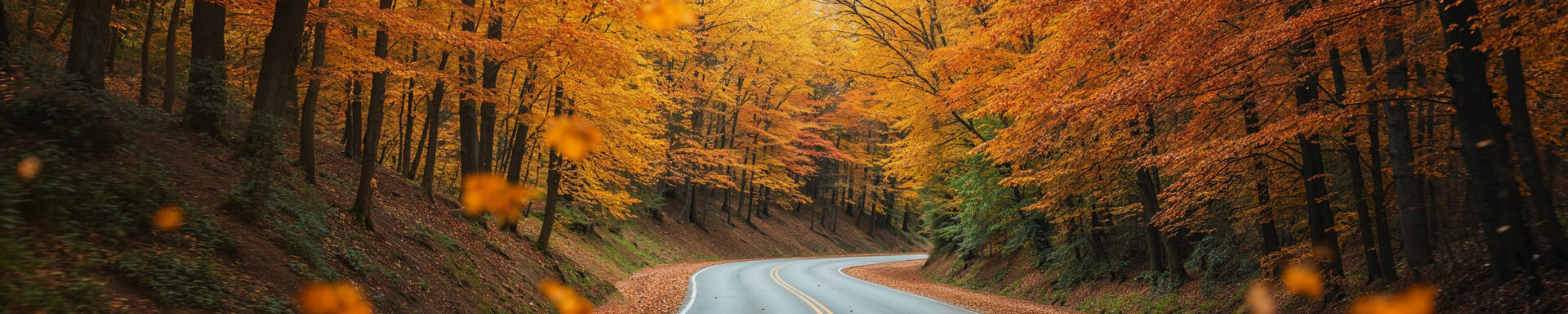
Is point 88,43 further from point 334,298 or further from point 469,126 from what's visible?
point 469,126

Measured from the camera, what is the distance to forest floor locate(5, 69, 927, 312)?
520cm

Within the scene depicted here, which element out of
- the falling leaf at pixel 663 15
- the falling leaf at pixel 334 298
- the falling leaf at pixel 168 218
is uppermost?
the falling leaf at pixel 663 15

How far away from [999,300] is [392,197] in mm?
13341

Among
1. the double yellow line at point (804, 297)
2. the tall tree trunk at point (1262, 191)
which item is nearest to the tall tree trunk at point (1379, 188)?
the tall tree trunk at point (1262, 191)

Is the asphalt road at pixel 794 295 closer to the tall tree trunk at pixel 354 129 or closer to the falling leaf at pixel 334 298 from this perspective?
the falling leaf at pixel 334 298

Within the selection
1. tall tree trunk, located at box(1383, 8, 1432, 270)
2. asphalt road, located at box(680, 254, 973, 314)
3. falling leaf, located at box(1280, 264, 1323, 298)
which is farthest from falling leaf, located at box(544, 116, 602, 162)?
tall tree trunk, located at box(1383, 8, 1432, 270)

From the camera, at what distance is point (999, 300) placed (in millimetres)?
16375

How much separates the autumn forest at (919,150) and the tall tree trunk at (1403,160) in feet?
0.13

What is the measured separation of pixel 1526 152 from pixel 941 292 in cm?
1285

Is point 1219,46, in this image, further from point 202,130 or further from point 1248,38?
point 202,130

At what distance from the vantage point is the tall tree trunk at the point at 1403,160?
7.68 metres

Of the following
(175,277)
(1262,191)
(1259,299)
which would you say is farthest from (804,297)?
(175,277)

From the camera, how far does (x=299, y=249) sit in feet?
24.4

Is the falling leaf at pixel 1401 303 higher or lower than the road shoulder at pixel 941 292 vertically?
higher
